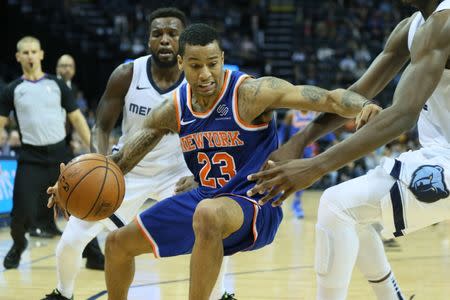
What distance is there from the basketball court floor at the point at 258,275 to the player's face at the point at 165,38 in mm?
1790

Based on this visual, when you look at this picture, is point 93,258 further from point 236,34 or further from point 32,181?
point 236,34

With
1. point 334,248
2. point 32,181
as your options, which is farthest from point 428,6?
point 32,181

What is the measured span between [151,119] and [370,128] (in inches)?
59.4

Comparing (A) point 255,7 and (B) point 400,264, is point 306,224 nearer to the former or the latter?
(B) point 400,264

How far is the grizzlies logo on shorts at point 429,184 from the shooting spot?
3.46m

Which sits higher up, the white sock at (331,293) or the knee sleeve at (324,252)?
the knee sleeve at (324,252)

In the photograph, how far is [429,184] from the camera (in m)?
3.47

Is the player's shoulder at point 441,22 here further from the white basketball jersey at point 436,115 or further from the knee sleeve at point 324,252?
the knee sleeve at point 324,252

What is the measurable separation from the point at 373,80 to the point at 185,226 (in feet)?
4.22

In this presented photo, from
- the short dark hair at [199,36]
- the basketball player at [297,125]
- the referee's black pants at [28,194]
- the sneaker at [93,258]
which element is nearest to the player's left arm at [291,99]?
the short dark hair at [199,36]

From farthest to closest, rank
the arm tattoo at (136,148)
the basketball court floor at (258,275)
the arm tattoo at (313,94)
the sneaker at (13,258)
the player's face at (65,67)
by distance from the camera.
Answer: the player's face at (65,67)
the sneaker at (13,258)
the basketball court floor at (258,275)
the arm tattoo at (136,148)
the arm tattoo at (313,94)

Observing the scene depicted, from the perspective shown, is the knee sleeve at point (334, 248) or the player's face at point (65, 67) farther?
the player's face at point (65, 67)

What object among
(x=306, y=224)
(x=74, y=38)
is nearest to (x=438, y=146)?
(x=306, y=224)

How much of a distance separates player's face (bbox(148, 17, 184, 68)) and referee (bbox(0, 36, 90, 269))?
7.97 feet
